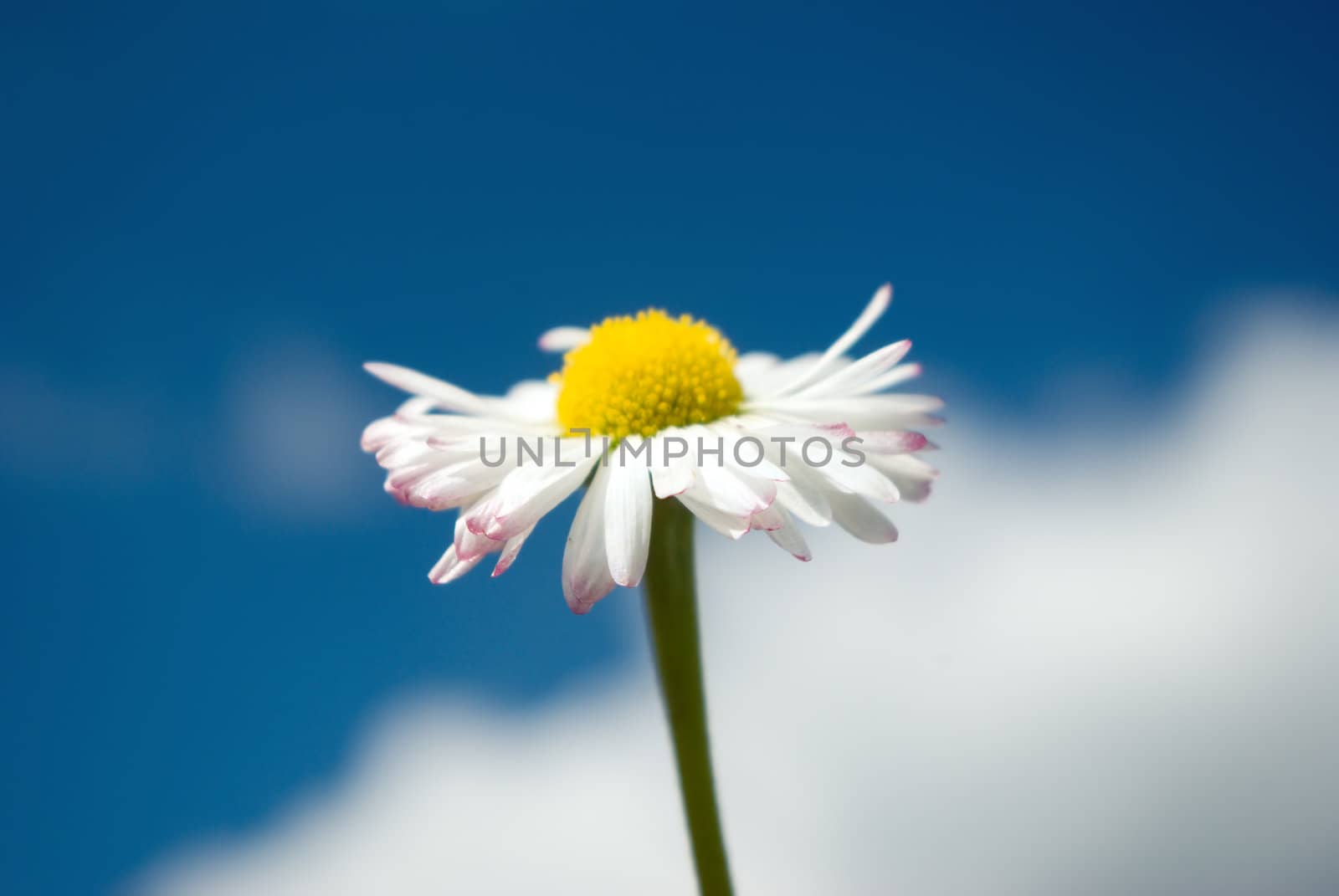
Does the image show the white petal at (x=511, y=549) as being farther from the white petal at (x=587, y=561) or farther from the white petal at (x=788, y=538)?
the white petal at (x=788, y=538)

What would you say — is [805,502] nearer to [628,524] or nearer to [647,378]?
[628,524]

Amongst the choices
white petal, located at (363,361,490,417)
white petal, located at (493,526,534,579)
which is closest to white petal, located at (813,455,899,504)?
white petal, located at (493,526,534,579)

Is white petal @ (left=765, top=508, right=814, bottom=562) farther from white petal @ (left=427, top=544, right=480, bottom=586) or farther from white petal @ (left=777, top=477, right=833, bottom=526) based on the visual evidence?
white petal @ (left=427, top=544, right=480, bottom=586)

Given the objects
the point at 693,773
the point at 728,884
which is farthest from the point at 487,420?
the point at 728,884

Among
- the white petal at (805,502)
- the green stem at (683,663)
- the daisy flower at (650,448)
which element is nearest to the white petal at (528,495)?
the daisy flower at (650,448)

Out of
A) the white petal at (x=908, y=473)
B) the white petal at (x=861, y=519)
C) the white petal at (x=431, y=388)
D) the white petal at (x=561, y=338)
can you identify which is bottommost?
the white petal at (x=861, y=519)

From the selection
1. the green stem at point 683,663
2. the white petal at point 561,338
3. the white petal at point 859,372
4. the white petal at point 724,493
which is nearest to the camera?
the white petal at point 724,493
